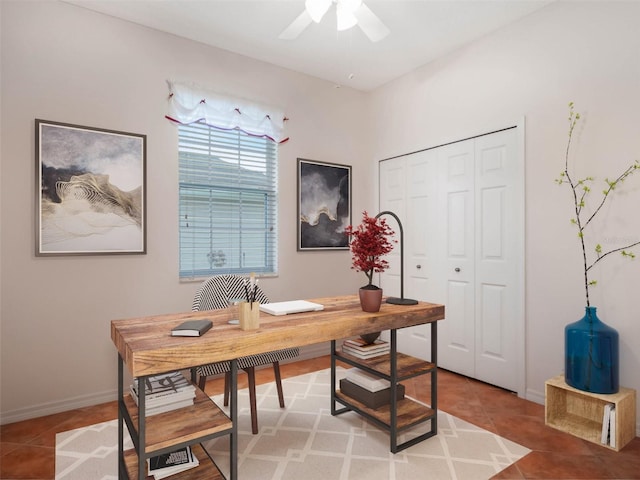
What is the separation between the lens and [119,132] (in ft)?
9.53

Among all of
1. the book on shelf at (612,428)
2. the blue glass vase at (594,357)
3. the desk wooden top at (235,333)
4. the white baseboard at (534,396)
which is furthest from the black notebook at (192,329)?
the white baseboard at (534,396)

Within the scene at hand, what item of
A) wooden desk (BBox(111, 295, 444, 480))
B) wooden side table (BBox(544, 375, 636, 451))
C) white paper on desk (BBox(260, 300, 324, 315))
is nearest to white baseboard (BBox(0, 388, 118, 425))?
wooden desk (BBox(111, 295, 444, 480))

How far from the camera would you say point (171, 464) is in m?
1.65

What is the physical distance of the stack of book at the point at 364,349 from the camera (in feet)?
7.80

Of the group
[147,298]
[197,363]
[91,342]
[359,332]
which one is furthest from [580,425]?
[91,342]

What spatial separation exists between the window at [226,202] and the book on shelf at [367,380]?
1542 millimetres

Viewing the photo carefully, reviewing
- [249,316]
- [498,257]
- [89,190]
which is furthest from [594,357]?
[89,190]

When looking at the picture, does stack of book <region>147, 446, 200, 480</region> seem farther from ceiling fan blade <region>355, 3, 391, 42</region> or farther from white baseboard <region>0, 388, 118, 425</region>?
ceiling fan blade <region>355, 3, 391, 42</region>

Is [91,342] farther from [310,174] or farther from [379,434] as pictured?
[310,174]

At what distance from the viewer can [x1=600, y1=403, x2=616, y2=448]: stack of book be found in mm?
2176

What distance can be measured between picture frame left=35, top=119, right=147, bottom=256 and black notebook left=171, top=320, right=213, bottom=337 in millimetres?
1605

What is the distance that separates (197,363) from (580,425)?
2426 millimetres

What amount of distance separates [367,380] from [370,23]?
2.20 m

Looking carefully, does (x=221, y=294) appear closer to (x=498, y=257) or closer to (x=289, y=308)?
Result: (x=289, y=308)
